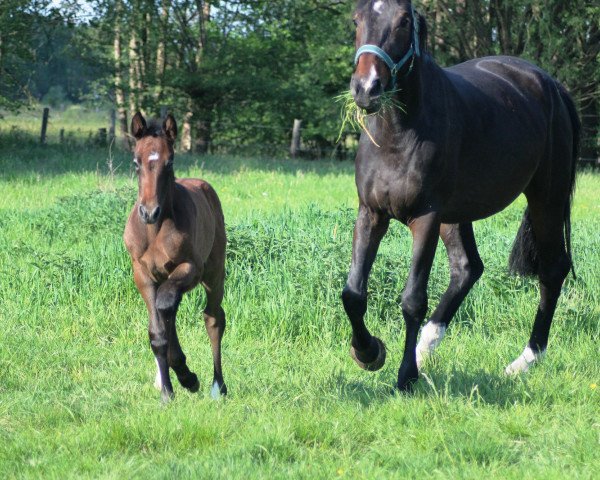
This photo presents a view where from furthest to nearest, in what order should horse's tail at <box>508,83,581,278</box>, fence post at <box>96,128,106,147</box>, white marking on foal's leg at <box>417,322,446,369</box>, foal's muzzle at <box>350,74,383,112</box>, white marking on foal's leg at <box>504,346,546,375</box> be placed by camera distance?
fence post at <box>96,128,106,147</box>
horse's tail at <box>508,83,581,278</box>
white marking on foal's leg at <box>417,322,446,369</box>
white marking on foal's leg at <box>504,346,546,375</box>
foal's muzzle at <box>350,74,383,112</box>

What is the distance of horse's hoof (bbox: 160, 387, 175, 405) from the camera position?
5016 mm

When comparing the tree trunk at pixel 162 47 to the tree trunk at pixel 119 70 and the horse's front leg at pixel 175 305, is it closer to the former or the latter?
the tree trunk at pixel 119 70

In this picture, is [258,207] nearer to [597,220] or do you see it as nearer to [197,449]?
[597,220]

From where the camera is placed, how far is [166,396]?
16.6 ft

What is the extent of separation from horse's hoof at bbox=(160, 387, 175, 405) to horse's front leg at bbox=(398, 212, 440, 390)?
1.39 metres

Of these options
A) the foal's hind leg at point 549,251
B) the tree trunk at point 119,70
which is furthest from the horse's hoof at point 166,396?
the tree trunk at point 119,70

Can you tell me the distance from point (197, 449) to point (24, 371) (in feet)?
7.12

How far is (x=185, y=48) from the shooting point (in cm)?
3241

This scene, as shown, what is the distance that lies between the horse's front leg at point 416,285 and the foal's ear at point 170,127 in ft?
5.06

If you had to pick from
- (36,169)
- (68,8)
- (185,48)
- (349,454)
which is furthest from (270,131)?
(349,454)

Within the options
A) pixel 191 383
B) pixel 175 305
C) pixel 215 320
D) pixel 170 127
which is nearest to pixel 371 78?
pixel 170 127

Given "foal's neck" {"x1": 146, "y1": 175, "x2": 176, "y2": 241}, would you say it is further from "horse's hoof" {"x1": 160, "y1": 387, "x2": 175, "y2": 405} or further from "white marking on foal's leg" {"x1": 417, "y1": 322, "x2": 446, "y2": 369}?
"white marking on foal's leg" {"x1": 417, "y1": 322, "x2": 446, "y2": 369}

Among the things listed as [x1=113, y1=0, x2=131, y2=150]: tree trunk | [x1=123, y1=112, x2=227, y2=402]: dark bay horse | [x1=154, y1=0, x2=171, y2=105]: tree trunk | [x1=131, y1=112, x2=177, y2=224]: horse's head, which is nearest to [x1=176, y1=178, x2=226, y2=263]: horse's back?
[x1=123, y1=112, x2=227, y2=402]: dark bay horse

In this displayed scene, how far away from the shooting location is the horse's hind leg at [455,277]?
663 centimetres
